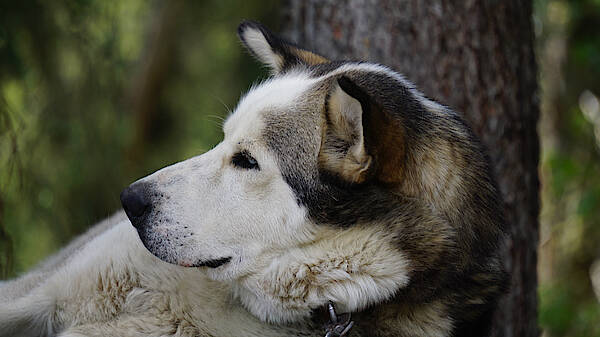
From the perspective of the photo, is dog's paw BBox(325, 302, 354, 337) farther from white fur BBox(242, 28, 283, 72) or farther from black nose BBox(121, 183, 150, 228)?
white fur BBox(242, 28, 283, 72)

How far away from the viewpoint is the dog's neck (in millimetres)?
2387

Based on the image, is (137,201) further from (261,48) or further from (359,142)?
(261,48)

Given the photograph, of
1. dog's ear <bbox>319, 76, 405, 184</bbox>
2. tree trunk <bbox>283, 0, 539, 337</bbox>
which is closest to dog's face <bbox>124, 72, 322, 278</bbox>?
dog's ear <bbox>319, 76, 405, 184</bbox>

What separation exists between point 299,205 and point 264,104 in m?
0.46

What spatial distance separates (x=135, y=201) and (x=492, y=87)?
86.4 inches

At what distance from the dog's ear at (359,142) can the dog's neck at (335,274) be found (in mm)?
229

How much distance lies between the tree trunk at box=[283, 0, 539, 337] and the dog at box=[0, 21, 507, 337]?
1.07m

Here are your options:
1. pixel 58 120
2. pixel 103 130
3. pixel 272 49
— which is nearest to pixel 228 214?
pixel 272 49

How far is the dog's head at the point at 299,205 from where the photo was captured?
2.38 meters

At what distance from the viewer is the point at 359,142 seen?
2.30 meters

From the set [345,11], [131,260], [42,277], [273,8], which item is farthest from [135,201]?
[273,8]

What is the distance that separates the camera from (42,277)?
299 cm

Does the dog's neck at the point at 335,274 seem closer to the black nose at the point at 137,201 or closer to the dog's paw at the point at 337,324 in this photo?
the dog's paw at the point at 337,324

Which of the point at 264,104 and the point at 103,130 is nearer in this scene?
the point at 264,104
